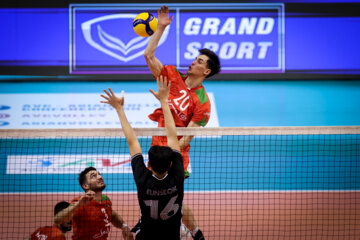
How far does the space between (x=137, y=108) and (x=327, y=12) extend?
19.6ft

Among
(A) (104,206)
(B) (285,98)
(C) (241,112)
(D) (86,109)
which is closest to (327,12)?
(B) (285,98)

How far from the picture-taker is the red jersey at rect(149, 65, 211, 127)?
5129 mm

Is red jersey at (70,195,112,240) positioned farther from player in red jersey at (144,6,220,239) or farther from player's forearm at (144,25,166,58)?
player's forearm at (144,25,166,58)

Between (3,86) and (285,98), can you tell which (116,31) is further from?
(285,98)

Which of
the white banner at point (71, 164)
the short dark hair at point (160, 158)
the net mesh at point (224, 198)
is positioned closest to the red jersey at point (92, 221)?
the net mesh at point (224, 198)

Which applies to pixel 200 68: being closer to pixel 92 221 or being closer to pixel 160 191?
pixel 160 191

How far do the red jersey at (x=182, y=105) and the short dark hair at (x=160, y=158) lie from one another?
156 cm

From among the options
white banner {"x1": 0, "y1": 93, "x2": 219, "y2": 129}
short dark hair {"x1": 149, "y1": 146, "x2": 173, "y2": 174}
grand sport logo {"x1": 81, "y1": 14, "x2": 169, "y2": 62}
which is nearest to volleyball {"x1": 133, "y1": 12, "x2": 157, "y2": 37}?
short dark hair {"x1": 149, "y1": 146, "x2": 173, "y2": 174}

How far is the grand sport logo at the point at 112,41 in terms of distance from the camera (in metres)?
11.4

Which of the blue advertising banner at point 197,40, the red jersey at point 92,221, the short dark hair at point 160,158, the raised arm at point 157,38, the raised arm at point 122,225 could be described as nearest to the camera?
the short dark hair at point 160,158

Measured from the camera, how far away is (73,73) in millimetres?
11359

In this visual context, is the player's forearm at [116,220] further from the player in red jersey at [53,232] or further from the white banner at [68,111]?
the white banner at [68,111]

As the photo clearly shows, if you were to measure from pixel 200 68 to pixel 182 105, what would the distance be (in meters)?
0.58

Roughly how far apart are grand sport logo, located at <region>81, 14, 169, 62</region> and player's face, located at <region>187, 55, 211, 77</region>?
6208mm
